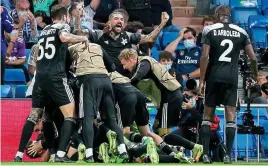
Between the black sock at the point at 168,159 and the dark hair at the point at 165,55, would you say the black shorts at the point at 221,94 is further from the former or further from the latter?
the dark hair at the point at 165,55

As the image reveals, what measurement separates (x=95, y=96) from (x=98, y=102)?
98 mm

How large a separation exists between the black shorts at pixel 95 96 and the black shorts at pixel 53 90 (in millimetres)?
241

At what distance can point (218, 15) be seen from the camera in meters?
16.2

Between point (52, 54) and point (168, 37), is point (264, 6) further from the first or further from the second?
point (52, 54)

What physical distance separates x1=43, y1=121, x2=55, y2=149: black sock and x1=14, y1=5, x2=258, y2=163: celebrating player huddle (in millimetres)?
15

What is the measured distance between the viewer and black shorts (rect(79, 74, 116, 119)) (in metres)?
15.6

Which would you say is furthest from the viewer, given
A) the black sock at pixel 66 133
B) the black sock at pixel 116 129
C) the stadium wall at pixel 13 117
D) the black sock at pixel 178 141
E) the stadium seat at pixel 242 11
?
the stadium seat at pixel 242 11

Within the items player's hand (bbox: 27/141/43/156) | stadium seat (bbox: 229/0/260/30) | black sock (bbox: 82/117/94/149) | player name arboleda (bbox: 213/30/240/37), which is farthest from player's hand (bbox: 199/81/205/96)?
stadium seat (bbox: 229/0/260/30)

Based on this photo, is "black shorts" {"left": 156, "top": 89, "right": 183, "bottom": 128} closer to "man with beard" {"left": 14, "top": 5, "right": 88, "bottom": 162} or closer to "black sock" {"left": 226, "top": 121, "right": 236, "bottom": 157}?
"black sock" {"left": 226, "top": 121, "right": 236, "bottom": 157}

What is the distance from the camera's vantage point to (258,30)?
21.8m

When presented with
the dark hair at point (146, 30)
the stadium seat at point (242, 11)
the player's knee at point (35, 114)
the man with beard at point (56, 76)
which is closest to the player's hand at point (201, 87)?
the man with beard at point (56, 76)

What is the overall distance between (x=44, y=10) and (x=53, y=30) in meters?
6.37

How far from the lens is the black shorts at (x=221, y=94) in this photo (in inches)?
632

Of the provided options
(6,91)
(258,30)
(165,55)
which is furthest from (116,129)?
(258,30)
